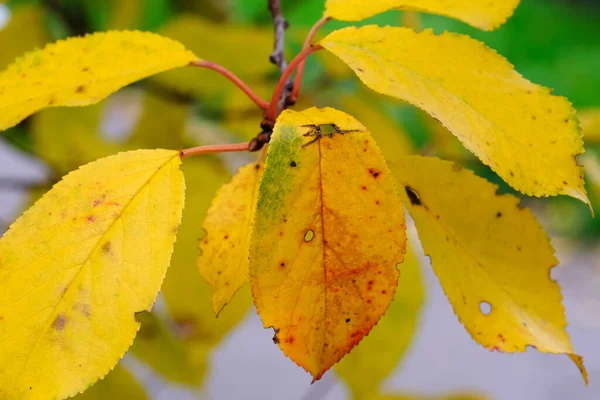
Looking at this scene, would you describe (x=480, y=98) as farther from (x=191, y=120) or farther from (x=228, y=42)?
(x=191, y=120)

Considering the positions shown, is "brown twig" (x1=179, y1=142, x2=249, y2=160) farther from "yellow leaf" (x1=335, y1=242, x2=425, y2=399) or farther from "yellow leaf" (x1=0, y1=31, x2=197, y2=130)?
"yellow leaf" (x1=335, y1=242, x2=425, y2=399)

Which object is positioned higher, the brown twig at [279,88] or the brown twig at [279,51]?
the brown twig at [279,51]

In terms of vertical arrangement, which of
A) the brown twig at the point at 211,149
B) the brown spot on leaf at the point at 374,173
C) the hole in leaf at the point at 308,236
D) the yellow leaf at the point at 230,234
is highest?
the brown twig at the point at 211,149

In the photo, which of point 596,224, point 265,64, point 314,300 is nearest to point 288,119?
point 314,300

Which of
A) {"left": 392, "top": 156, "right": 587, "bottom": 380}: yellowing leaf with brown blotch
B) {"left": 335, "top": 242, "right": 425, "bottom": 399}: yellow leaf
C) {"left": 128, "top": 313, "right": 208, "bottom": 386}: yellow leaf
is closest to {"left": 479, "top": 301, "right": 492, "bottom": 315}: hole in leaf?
{"left": 392, "top": 156, "right": 587, "bottom": 380}: yellowing leaf with brown blotch

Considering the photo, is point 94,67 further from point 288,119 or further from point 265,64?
point 265,64

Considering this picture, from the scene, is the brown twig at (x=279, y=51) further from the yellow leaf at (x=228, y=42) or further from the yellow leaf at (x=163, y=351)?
the yellow leaf at (x=163, y=351)

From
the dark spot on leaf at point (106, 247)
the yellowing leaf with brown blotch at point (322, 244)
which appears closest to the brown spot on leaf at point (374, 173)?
the yellowing leaf with brown blotch at point (322, 244)
